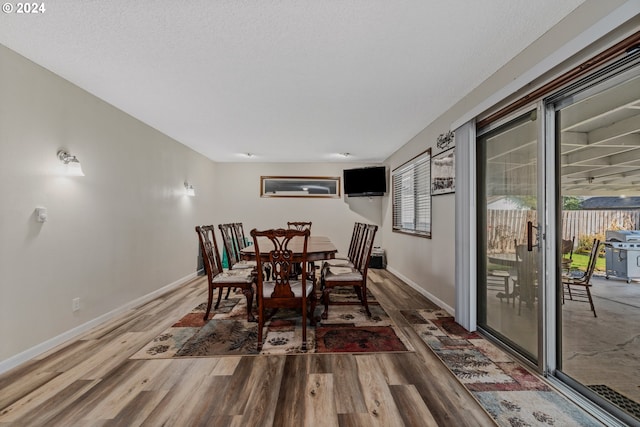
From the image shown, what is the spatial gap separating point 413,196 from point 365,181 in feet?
5.16

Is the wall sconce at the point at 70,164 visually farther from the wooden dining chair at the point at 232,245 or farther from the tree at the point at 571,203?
the tree at the point at 571,203

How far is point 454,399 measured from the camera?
5.86 ft

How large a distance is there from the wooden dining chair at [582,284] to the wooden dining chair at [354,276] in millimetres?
1697

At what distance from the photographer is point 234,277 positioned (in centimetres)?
320

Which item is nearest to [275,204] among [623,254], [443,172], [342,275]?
[342,275]

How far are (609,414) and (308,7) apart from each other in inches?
116

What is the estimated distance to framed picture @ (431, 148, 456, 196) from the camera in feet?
10.5

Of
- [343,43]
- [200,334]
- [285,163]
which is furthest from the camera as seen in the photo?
[285,163]

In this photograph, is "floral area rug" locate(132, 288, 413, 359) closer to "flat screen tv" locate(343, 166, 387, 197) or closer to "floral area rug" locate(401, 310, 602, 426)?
"floral area rug" locate(401, 310, 602, 426)

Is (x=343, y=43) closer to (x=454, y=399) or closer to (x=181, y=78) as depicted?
(x=181, y=78)

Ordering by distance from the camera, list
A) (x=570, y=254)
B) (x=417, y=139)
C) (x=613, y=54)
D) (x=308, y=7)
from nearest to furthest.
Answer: (x=613, y=54) → (x=308, y=7) → (x=570, y=254) → (x=417, y=139)

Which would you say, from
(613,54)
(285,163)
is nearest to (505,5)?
(613,54)

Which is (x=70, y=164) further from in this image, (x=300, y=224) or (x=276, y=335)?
(x=300, y=224)

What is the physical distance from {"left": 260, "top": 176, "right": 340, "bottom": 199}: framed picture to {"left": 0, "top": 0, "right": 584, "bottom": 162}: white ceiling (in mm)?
2864
